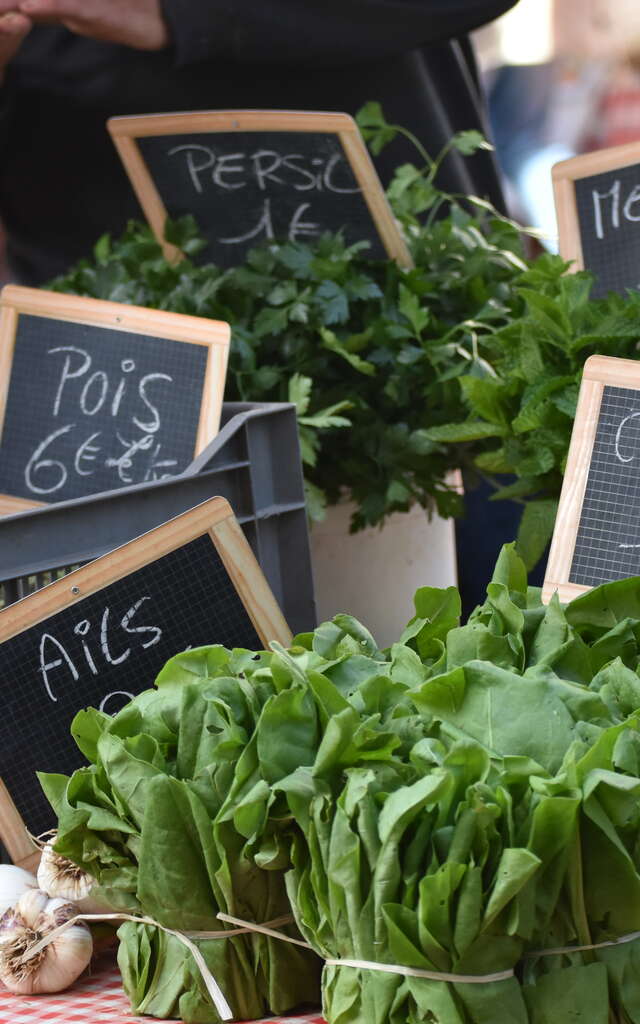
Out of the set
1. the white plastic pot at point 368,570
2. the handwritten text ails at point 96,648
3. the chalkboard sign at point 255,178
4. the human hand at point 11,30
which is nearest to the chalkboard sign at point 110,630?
the handwritten text ails at point 96,648

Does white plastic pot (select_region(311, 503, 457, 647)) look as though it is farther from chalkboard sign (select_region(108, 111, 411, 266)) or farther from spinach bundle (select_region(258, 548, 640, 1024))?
spinach bundle (select_region(258, 548, 640, 1024))

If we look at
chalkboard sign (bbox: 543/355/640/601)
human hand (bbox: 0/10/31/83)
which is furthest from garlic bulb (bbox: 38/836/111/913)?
human hand (bbox: 0/10/31/83)

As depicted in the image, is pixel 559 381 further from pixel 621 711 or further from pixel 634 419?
pixel 621 711

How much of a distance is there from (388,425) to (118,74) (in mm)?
913

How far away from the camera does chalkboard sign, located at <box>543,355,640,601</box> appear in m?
1.11

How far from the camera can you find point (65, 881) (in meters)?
0.95

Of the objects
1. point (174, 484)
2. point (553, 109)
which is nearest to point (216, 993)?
point (174, 484)

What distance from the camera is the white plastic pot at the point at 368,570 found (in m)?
1.71

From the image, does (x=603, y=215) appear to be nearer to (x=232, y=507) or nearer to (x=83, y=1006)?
(x=232, y=507)

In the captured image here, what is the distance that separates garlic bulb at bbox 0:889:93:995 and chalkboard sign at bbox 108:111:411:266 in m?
1.06

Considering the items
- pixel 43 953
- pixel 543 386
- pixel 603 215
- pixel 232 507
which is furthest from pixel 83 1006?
pixel 603 215

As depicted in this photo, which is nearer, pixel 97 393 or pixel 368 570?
pixel 97 393

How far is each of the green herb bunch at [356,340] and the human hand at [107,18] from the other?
50 centimetres

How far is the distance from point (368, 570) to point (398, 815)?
1.03 meters
